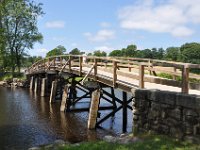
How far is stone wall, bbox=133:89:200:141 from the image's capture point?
1015cm

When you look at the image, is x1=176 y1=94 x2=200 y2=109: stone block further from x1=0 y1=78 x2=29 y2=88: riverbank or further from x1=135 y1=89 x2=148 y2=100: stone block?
x1=0 y1=78 x2=29 y2=88: riverbank

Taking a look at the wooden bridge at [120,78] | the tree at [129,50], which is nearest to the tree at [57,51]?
the tree at [129,50]

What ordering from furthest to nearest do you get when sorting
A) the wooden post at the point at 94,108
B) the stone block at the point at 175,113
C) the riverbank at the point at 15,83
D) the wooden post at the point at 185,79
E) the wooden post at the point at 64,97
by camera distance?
1. the riverbank at the point at 15,83
2. the wooden post at the point at 64,97
3. the wooden post at the point at 94,108
4. the wooden post at the point at 185,79
5. the stone block at the point at 175,113

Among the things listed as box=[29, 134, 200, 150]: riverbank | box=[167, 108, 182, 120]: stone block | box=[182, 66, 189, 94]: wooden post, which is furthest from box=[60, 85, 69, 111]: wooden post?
box=[182, 66, 189, 94]: wooden post

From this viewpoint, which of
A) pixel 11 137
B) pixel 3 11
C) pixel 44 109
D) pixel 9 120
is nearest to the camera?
pixel 11 137

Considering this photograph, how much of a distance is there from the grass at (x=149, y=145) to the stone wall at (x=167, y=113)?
317 millimetres

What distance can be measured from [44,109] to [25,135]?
854 centimetres

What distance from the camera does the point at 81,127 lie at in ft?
64.0

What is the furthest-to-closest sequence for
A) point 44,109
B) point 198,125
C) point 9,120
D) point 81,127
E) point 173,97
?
point 44,109
point 9,120
point 81,127
point 173,97
point 198,125

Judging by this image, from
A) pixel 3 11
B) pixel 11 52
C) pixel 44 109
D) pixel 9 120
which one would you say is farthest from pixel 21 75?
pixel 9 120

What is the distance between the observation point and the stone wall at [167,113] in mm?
10148

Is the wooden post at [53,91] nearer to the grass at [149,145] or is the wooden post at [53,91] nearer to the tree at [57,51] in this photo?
the grass at [149,145]

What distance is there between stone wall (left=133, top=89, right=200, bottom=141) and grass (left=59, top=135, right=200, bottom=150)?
1.04 ft

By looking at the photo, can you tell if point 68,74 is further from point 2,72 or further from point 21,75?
point 2,72
